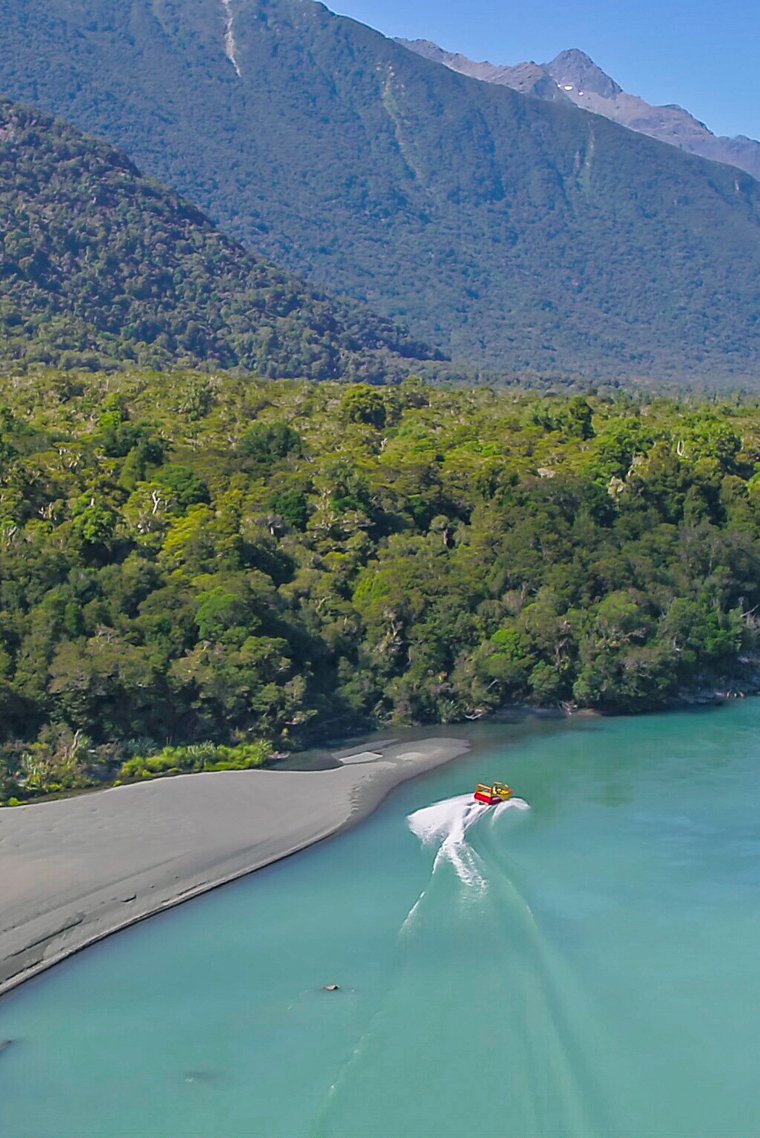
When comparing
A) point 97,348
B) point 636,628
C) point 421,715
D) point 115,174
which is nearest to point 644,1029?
point 421,715

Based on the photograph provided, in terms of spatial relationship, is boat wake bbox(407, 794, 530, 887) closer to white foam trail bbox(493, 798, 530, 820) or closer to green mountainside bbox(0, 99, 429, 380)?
white foam trail bbox(493, 798, 530, 820)

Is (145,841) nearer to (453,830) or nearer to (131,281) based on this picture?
(453,830)

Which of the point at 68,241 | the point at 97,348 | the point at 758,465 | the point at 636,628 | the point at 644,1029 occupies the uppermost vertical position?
the point at 68,241

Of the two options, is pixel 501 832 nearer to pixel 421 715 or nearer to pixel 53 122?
pixel 421 715

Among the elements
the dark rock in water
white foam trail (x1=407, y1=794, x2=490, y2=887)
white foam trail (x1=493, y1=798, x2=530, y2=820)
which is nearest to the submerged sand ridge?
white foam trail (x1=407, y1=794, x2=490, y2=887)

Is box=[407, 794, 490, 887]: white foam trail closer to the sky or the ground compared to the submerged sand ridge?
closer to the ground

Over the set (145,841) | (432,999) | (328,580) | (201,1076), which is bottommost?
(201,1076)

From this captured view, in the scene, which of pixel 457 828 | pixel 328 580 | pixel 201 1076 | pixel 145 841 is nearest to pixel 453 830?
pixel 457 828
